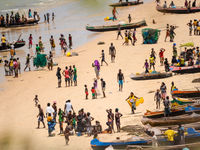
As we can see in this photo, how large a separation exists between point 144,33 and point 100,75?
8.54 m

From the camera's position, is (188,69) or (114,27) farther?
(114,27)

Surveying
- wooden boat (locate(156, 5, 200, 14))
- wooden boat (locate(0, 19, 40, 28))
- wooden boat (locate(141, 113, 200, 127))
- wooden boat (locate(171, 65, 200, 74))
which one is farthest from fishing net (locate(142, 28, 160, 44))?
wooden boat (locate(0, 19, 40, 28))

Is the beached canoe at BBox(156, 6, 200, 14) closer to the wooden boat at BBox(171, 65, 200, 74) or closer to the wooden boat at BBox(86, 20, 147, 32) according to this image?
the wooden boat at BBox(86, 20, 147, 32)

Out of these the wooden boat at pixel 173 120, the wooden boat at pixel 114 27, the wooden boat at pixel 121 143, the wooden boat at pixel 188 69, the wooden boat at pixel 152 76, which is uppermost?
the wooden boat at pixel 114 27

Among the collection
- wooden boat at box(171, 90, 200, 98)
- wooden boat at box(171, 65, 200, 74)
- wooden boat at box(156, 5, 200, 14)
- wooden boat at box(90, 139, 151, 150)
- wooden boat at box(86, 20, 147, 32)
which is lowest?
wooden boat at box(90, 139, 151, 150)

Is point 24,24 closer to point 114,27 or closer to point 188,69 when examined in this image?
point 114,27

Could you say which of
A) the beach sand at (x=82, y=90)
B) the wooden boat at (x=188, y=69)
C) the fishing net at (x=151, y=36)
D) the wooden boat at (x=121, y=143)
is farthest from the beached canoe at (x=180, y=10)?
the wooden boat at (x=121, y=143)

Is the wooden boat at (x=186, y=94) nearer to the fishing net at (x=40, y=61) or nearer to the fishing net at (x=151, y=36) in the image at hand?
the fishing net at (x=40, y=61)

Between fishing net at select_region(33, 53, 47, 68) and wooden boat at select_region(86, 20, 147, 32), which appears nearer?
fishing net at select_region(33, 53, 47, 68)

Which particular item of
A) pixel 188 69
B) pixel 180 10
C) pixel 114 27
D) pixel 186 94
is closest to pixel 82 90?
pixel 188 69

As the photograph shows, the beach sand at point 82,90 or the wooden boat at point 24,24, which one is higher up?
the wooden boat at point 24,24

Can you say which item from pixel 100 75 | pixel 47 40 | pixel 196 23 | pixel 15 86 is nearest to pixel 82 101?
pixel 100 75

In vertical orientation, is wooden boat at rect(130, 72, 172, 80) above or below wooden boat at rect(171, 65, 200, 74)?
below

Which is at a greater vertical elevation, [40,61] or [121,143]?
[40,61]
